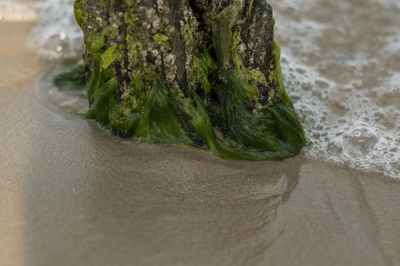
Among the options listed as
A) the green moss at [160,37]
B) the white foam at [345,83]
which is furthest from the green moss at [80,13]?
the white foam at [345,83]

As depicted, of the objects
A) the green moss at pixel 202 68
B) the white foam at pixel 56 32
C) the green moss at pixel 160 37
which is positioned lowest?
the white foam at pixel 56 32

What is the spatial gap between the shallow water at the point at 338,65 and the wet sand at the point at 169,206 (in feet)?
0.78

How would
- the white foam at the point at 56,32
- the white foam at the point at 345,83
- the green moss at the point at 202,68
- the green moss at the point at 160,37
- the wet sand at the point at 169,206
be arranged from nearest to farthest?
the wet sand at the point at 169,206, the green moss at the point at 160,37, the green moss at the point at 202,68, the white foam at the point at 345,83, the white foam at the point at 56,32

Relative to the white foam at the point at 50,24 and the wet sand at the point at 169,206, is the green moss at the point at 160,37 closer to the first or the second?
the wet sand at the point at 169,206

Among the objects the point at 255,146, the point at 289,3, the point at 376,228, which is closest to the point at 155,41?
the point at 255,146

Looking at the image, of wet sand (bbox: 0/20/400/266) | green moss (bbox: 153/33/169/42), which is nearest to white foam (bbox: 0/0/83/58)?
wet sand (bbox: 0/20/400/266)

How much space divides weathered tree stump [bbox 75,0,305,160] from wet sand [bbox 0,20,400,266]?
116 mm

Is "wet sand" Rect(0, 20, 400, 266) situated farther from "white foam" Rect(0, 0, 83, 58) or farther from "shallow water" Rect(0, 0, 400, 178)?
"white foam" Rect(0, 0, 83, 58)

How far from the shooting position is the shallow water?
2545 millimetres

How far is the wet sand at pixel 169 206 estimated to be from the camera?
175 cm

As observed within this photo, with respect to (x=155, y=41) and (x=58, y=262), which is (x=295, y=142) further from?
(x=58, y=262)

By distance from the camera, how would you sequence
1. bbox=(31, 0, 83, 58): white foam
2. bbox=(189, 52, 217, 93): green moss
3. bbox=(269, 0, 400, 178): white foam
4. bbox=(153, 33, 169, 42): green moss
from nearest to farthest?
bbox=(153, 33, 169, 42): green moss
bbox=(189, 52, 217, 93): green moss
bbox=(269, 0, 400, 178): white foam
bbox=(31, 0, 83, 58): white foam

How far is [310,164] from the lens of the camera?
236cm

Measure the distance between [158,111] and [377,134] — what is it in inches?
57.4
